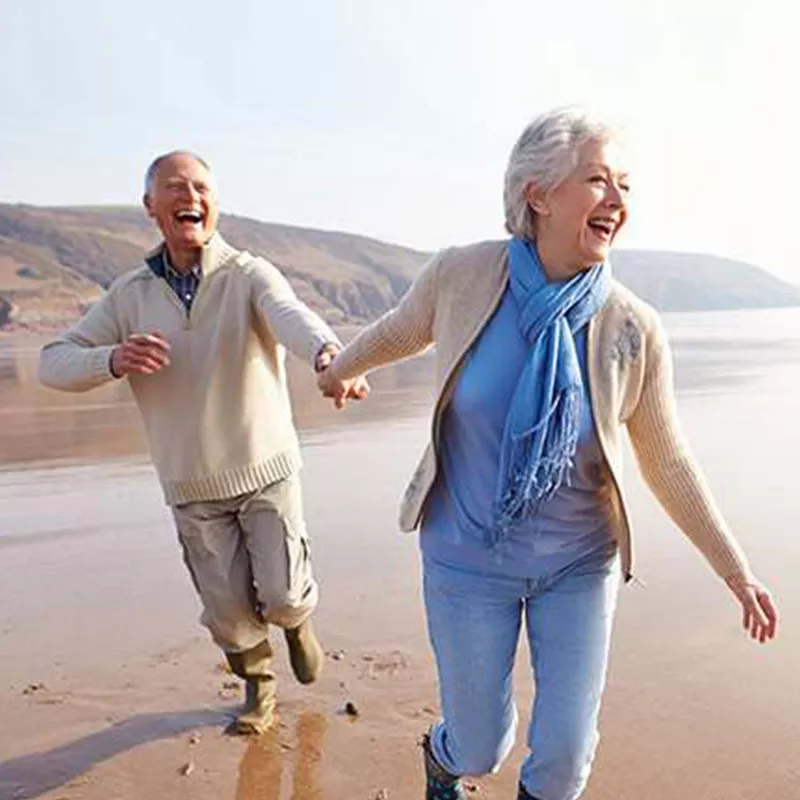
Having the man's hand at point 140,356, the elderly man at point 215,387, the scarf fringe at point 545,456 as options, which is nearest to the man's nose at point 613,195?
Result: the scarf fringe at point 545,456

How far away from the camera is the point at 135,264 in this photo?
77250 millimetres

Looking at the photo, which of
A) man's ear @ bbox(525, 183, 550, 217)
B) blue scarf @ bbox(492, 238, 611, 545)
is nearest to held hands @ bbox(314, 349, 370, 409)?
blue scarf @ bbox(492, 238, 611, 545)

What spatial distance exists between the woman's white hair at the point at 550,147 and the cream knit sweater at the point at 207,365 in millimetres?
1138

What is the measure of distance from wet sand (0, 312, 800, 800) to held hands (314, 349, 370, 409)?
1387 millimetres

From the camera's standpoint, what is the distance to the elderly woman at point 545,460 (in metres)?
2.57

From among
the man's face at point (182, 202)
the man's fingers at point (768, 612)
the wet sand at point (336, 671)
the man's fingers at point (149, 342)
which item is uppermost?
the man's face at point (182, 202)

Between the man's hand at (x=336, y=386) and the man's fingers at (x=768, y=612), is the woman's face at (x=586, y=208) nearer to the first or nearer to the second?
the man's hand at (x=336, y=386)

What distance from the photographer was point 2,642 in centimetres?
480

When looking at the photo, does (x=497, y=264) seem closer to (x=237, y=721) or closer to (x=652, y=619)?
(x=237, y=721)

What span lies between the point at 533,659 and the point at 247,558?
1.43 meters

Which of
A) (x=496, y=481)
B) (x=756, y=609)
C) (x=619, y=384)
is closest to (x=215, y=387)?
(x=496, y=481)

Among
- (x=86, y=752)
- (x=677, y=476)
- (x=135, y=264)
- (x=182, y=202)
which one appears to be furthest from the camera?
(x=135, y=264)

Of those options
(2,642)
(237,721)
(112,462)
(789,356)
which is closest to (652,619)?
(237,721)

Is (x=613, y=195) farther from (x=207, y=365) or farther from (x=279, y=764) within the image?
(x=279, y=764)
